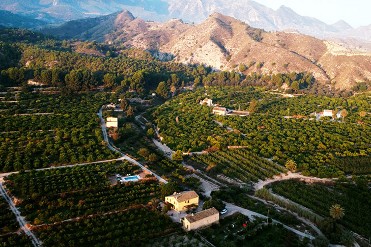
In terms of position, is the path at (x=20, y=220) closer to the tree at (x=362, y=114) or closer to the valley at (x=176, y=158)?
the valley at (x=176, y=158)

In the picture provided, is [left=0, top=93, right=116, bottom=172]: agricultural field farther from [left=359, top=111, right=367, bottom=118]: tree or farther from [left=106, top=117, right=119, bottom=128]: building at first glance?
[left=359, top=111, right=367, bottom=118]: tree

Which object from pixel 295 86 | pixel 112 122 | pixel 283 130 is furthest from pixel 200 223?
pixel 295 86

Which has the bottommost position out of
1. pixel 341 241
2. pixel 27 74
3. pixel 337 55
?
pixel 341 241

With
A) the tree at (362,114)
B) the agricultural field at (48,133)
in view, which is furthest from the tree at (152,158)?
the tree at (362,114)

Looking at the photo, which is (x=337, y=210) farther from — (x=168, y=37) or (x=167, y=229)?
(x=168, y=37)

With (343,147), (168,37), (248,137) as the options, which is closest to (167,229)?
(248,137)

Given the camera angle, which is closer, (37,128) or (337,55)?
(37,128)
